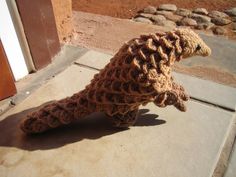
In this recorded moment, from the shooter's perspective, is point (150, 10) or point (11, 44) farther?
point (150, 10)

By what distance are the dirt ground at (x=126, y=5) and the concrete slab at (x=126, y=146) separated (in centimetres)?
204

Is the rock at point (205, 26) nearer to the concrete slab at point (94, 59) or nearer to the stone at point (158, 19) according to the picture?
the stone at point (158, 19)

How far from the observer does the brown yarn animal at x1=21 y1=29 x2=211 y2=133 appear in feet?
4.11

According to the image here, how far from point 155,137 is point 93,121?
354 millimetres

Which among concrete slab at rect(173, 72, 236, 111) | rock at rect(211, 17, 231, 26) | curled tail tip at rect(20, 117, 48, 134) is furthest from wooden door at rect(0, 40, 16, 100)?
rock at rect(211, 17, 231, 26)

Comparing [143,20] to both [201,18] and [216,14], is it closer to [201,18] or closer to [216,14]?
[201,18]

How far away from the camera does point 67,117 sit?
146 cm

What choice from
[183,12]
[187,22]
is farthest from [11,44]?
[183,12]

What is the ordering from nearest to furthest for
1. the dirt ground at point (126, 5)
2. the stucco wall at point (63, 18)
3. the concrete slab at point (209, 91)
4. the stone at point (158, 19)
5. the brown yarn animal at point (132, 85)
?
the brown yarn animal at point (132, 85), the concrete slab at point (209, 91), the stucco wall at point (63, 18), the stone at point (158, 19), the dirt ground at point (126, 5)

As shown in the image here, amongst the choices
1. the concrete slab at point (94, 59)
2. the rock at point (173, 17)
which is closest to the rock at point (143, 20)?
the rock at point (173, 17)

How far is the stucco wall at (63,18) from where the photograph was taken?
2.27 metres

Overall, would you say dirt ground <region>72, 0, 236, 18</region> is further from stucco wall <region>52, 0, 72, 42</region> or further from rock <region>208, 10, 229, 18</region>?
stucco wall <region>52, 0, 72, 42</region>

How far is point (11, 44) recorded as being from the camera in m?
1.88

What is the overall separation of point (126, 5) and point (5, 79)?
227 cm
